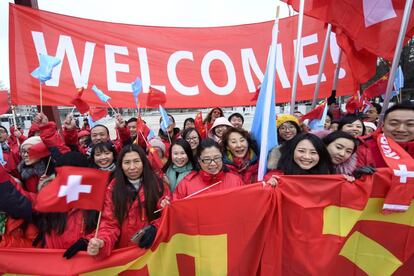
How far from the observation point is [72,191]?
1851 mm

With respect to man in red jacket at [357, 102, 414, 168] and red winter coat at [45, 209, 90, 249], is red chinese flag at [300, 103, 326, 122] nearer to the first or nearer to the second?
man in red jacket at [357, 102, 414, 168]

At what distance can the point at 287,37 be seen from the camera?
4.91 m

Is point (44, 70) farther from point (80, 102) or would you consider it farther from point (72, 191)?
point (72, 191)

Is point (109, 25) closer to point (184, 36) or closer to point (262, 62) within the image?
point (184, 36)

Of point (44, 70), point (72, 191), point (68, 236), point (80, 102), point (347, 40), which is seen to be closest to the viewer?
point (72, 191)

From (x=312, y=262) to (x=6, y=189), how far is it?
2.29m

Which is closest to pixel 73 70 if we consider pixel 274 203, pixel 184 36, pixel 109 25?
pixel 109 25

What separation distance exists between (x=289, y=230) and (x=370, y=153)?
113 cm

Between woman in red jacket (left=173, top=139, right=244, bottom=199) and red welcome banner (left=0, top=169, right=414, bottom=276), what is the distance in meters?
0.38

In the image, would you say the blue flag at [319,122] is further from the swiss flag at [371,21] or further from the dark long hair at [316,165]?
the dark long hair at [316,165]

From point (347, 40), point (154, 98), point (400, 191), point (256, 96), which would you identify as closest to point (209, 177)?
point (400, 191)

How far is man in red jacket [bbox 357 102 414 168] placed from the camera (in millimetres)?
2424

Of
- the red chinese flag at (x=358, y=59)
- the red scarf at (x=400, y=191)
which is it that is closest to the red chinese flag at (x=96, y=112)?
the red chinese flag at (x=358, y=59)

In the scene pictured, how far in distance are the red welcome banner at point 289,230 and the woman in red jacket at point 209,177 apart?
0.38m
